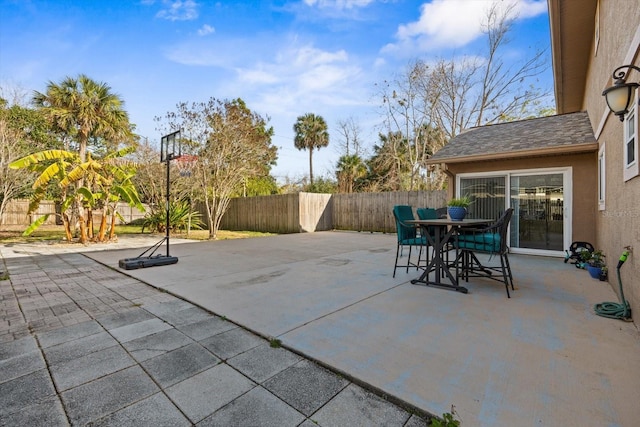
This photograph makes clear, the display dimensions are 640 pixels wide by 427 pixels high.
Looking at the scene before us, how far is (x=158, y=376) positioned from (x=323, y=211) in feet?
38.5

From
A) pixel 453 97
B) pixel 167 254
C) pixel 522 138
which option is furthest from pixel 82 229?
pixel 453 97

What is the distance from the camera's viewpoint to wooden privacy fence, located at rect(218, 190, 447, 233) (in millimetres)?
11930

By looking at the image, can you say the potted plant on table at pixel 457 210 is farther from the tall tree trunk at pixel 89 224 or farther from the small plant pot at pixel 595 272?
the tall tree trunk at pixel 89 224

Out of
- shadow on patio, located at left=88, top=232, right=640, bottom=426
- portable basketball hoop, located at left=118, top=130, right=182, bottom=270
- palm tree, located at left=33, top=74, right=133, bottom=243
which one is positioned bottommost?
shadow on patio, located at left=88, top=232, right=640, bottom=426

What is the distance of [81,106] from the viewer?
393 inches

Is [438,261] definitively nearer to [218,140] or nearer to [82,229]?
[218,140]

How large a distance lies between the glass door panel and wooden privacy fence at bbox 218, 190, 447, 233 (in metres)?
A: 4.35

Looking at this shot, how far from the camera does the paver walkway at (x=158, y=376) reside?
153 centimetres

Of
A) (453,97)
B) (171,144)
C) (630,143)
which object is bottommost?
(630,143)

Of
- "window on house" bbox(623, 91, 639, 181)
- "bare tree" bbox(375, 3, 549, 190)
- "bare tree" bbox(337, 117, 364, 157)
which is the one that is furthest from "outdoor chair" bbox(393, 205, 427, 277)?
"bare tree" bbox(337, 117, 364, 157)

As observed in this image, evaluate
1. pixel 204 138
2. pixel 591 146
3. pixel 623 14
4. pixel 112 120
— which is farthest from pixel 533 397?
pixel 112 120

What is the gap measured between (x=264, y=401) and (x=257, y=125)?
425 inches

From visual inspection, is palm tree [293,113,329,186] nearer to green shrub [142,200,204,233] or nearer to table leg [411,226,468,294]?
green shrub [142,200,204,233]

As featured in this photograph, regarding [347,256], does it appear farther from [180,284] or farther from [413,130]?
[413,130]
